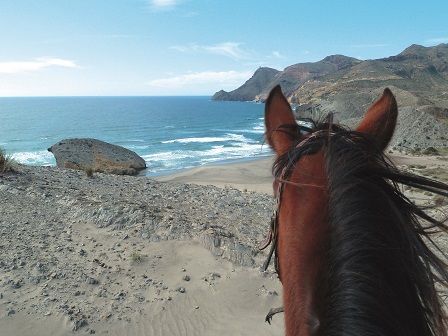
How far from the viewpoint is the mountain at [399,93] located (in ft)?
110

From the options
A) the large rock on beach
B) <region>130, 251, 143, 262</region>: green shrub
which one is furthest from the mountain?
the large rock on beach

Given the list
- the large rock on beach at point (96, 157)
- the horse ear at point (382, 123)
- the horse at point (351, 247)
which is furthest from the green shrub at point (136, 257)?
the large rock on beach at point (96, 157)

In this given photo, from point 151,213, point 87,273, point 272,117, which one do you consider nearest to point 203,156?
point 151,213

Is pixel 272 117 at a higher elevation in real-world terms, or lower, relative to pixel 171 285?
higher

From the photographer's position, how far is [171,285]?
218 inches

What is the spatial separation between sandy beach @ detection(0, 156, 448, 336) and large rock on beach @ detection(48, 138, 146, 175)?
15.7 m

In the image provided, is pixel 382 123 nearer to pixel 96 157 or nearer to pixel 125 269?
pixel 125 269

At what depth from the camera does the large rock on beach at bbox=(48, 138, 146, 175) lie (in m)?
24.8

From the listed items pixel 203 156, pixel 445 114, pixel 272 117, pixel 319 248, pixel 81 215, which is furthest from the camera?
pixel 445 114

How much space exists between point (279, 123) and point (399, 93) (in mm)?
65452

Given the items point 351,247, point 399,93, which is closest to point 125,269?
point 351,247

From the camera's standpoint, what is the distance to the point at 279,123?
5.62ft

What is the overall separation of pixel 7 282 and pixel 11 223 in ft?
7.90

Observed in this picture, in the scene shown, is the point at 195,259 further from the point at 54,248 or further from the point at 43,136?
the point at 43,136
